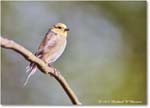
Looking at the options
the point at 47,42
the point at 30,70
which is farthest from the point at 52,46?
the point at 30,70

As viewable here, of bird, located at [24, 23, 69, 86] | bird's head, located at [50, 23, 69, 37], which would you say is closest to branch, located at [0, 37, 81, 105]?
bird, located at [24, 23, 69, 86]

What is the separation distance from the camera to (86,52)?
2.23 meters

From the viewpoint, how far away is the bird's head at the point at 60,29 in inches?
87.5

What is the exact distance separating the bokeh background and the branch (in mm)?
25

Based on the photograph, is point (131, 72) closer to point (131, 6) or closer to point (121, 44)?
point (121, 44)

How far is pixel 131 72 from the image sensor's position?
2.24 meters

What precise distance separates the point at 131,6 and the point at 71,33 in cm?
34

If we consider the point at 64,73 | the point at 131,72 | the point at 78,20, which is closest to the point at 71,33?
the point at 78,20

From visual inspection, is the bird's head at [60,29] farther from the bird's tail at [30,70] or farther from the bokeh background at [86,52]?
the bird's tail at [30,70]

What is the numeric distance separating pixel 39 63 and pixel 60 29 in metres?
0.21

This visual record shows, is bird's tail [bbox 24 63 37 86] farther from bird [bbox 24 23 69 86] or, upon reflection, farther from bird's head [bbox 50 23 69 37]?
bird's head [bbox 50 23 69 37]

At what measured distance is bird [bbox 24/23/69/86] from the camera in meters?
2.22

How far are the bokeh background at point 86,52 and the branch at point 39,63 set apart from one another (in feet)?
0.08

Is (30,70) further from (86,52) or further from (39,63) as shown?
(86,52)
